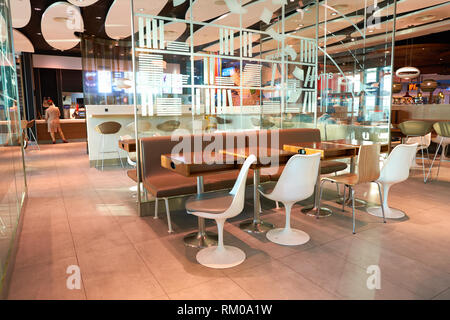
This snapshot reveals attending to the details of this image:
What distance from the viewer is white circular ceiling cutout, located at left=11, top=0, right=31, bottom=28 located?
681 centimetres

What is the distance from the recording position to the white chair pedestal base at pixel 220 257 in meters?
2.70

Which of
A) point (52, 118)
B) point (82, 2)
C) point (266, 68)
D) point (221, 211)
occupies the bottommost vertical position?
point (221, 211)

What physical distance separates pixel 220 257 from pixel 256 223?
86 cm

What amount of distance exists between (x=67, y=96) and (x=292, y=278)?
1443 centimetres

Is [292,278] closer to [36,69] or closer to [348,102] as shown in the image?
[348,102]

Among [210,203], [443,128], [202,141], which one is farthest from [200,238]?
[443,128]

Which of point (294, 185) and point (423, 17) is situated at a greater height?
point (423, 17)

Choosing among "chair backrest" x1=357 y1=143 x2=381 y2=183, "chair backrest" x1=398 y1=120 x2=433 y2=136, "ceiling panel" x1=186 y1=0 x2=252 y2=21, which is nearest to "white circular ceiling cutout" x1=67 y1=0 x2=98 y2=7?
"ceiling panel" x1=186 y1=0 x2=252 y2=21

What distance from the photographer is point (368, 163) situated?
140 inches

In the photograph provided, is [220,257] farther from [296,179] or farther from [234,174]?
[234,174]

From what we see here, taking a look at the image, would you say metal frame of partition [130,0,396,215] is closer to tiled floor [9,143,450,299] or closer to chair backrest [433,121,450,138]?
tiled floor [9,143,450,299]

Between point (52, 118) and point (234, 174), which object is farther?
point (52, 118)

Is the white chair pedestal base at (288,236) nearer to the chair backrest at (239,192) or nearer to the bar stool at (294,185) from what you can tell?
the bar stool at (294,185)

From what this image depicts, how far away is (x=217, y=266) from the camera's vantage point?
2.67 meters
